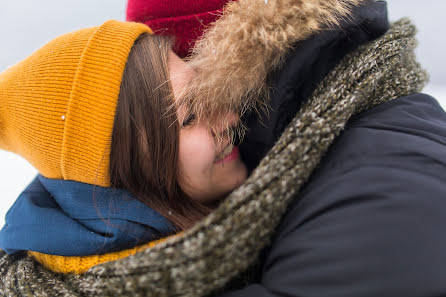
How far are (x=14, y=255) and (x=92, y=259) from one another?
366 millimetres

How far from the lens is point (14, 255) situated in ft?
3.12

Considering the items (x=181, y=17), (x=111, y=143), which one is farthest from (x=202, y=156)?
(x=181, y=17)

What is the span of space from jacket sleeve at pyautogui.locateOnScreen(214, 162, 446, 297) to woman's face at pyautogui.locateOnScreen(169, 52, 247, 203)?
10.5 inches

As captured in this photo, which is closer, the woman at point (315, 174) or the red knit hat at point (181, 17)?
the woman at point (315, 174)

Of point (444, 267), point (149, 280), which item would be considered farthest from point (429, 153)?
point (149, 280)

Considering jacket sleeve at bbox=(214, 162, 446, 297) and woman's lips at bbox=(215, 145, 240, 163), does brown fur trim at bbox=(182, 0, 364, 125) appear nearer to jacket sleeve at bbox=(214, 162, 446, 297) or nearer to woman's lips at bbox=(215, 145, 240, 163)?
woman's lips at bbox=(215, 145, 240, 163)

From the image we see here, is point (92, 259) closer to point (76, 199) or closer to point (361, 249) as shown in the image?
point (76, 199)

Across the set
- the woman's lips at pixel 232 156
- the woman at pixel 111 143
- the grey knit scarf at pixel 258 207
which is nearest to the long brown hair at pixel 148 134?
the woman at pixel 111 143

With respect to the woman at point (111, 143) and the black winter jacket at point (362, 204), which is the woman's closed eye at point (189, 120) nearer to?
the woman at point (111, 143)

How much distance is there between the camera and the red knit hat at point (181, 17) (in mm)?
900

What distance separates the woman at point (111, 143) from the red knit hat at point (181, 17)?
0.36 feet

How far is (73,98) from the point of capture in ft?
2.40

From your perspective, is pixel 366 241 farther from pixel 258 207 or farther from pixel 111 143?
pixel 111 143

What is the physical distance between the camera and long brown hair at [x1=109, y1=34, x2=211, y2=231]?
748 mm
